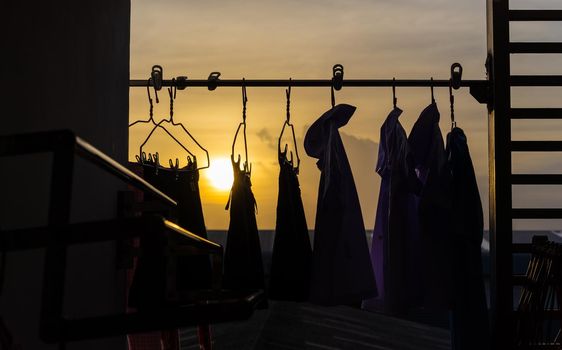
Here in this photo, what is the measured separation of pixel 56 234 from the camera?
1.04 meters

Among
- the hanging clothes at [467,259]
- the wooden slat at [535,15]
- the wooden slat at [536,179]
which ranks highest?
the wooden slat at [535,15]

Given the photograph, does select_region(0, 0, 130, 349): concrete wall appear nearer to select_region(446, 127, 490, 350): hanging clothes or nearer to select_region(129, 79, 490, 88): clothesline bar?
select_region(129, 79, 490, 88): clothesline bar

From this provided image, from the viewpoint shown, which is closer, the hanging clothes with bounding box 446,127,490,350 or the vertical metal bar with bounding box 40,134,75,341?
the vertical metal bar with bounding box 40,134,75,341

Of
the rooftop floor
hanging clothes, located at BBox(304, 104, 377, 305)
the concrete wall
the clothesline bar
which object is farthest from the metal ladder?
the rooftop floor

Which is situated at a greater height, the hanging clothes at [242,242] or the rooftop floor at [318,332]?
the hanging clothes at [242,242]

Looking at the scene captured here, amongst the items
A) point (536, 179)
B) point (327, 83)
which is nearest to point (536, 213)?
point (536, 179)

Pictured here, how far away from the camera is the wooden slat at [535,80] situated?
3809 millimetres

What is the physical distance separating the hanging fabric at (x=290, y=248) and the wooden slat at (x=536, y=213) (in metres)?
0.94

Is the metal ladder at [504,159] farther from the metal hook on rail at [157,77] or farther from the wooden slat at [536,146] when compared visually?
the metal hook on rail at [157,77]

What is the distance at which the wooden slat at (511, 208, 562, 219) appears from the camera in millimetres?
3775

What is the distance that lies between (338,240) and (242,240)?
433 mm

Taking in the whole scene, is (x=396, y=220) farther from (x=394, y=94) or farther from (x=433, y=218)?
(x=394, y=94)

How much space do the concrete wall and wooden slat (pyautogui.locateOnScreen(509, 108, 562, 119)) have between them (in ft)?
5.79

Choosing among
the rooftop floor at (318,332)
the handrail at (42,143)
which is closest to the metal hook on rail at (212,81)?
the handrail at (42,143)
